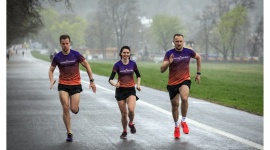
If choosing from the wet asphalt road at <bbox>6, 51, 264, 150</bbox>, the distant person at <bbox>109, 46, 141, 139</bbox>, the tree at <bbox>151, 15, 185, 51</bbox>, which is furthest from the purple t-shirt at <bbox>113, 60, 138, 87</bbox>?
the tree at <bbox>151, 15, 185, 51</bbox>

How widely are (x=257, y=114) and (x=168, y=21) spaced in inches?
3710

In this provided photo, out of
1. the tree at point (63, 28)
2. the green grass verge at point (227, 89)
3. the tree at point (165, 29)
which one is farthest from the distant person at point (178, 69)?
the tree at point (63, 28)

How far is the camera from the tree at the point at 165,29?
10494 cm

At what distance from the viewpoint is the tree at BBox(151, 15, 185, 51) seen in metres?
105

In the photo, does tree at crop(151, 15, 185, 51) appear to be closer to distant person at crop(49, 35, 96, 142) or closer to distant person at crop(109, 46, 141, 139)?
distant person at crop(109, 46, 141, 139)

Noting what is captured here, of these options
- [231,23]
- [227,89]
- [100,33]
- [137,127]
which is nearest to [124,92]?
[137,127]

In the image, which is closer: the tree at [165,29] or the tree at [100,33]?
the tree at [100,33]

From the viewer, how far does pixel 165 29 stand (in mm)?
106750

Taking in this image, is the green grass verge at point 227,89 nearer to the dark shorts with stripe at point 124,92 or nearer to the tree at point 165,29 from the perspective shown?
the dark shorts with stripe at point 124,92

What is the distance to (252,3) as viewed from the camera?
80.6m

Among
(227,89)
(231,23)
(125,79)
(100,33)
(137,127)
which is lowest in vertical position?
(227,89)

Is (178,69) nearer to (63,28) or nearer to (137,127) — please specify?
(137,127)

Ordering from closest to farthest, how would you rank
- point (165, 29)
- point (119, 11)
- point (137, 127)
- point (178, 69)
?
point (178, 69) → point (137, 127) → point (119, 11) → point (165, 29)

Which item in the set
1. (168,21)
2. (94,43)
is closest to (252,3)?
(168,21)
